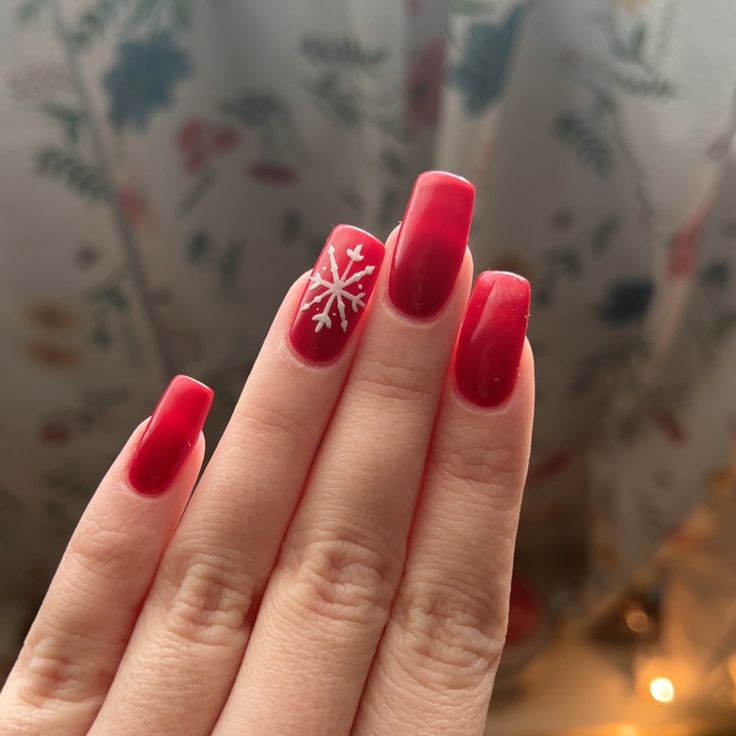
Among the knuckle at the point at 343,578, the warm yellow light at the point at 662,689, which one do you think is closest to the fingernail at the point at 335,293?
the knuckle at the point at 343,578

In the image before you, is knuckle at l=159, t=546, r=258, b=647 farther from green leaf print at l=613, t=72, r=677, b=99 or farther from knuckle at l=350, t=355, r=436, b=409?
green leaf print at l=613, t=72, r=677, b=99

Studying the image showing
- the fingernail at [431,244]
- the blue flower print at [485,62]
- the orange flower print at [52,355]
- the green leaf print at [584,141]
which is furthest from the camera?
the orange flower print at [52,355]

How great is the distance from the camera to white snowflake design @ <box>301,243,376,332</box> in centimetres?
45

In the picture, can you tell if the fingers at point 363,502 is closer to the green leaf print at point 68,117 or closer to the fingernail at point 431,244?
the fingernail at point 431,244

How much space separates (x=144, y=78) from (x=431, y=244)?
1.35 feet

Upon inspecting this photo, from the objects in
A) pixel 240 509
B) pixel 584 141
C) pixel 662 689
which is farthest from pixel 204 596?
pixel 662 689

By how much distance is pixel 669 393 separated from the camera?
0.87 m

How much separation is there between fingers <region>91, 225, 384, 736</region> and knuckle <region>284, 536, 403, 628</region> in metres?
0.03

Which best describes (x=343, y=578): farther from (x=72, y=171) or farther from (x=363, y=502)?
(x=72, y=171)

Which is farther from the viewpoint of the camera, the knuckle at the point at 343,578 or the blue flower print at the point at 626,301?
the blue flower print at the point at 626,301

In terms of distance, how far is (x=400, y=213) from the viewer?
831mm

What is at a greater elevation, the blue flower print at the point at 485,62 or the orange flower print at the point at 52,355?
the blue flower print at the point at 485,62

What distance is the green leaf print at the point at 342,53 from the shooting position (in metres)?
0.70

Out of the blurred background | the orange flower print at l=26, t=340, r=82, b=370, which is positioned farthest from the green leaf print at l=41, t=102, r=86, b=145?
the orange flower print at l=26, t=340, r=82, b=370
